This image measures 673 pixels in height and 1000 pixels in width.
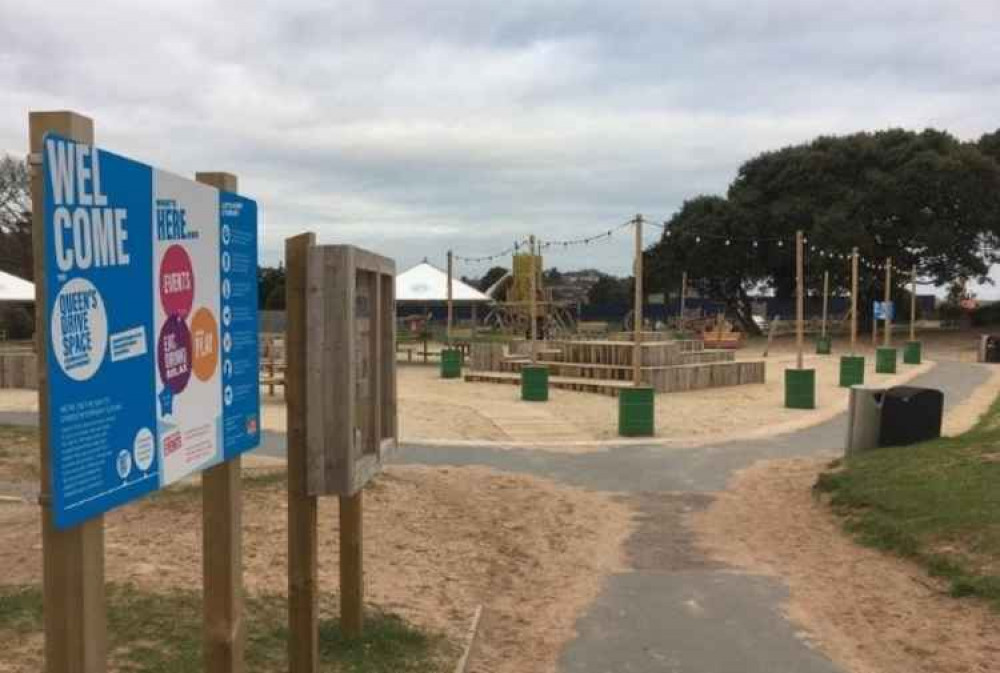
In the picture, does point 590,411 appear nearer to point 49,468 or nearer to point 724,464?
point 724,464

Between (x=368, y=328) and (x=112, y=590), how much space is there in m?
2.22

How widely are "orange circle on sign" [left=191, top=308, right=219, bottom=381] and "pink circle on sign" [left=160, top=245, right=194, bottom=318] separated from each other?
0.09 meters

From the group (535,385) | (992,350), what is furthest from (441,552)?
(992,350)

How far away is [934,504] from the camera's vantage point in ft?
25.6

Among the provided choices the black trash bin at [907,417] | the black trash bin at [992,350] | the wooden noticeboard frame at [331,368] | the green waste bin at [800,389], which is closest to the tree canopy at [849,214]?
the black trash bin at [992,350]

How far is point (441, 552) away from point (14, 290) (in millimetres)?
22495

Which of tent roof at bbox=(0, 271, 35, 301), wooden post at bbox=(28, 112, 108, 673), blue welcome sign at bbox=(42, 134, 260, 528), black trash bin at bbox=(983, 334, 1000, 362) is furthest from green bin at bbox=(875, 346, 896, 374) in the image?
wooden post at bbox=(28, 112, 108, 673)

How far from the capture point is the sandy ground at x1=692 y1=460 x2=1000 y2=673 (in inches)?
203

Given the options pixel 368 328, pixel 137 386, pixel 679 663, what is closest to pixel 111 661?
pixel 368 328

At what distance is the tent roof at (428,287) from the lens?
105 ft

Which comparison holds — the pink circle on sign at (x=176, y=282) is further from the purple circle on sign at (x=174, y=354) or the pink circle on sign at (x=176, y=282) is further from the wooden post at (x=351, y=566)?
the wooden post at (x=351, y=566)

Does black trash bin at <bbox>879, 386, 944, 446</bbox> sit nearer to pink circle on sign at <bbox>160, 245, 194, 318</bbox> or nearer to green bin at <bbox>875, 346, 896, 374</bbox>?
pink circle on sign at <bbox>160, 245, 194, 318</bbox>

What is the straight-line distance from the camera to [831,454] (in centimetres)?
1252

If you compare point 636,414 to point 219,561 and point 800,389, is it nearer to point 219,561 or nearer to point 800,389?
point 800,389
